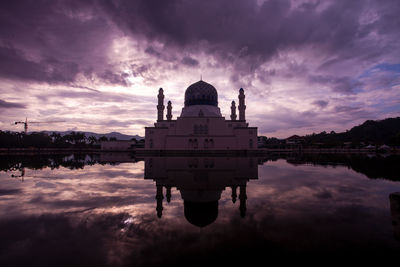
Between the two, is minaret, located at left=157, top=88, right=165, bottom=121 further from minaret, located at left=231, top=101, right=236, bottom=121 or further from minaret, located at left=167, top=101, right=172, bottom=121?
minaret, located at left=231, top=101, right=236, bottom=121

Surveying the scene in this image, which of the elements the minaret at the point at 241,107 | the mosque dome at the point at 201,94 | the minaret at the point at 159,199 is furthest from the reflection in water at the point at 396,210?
the minaret at the point at 241,107

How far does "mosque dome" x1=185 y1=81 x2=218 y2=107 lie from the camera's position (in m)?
52.2

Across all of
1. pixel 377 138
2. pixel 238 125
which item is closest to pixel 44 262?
pixel 238 125

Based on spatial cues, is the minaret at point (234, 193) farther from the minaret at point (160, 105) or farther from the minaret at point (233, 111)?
the minaret at point (233, 111)

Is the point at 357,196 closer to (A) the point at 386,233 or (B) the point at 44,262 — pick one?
(A) the point at 386,233

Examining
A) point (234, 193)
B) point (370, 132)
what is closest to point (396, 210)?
point (234, 193)

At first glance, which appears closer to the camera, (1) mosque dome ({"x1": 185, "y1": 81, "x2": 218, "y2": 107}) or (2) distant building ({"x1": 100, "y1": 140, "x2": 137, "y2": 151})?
(1) mosque dome ({"x1": 185, "y1": 81, "x2": 218, "y2": 107})

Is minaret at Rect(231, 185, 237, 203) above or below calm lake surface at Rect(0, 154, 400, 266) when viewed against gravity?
above

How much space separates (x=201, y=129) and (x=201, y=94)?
9.12m

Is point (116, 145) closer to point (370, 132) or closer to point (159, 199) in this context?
point (159, 199)

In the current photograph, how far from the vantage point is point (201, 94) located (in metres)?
52.2

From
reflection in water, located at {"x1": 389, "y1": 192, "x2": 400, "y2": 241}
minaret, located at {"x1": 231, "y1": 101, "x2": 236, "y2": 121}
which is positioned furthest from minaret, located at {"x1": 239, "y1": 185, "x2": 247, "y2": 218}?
minaret, located at {"x1": 231, "y1": 101, "x2": 236, "y2": 121}

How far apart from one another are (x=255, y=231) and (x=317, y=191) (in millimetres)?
6229

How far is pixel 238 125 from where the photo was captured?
5172 cm
